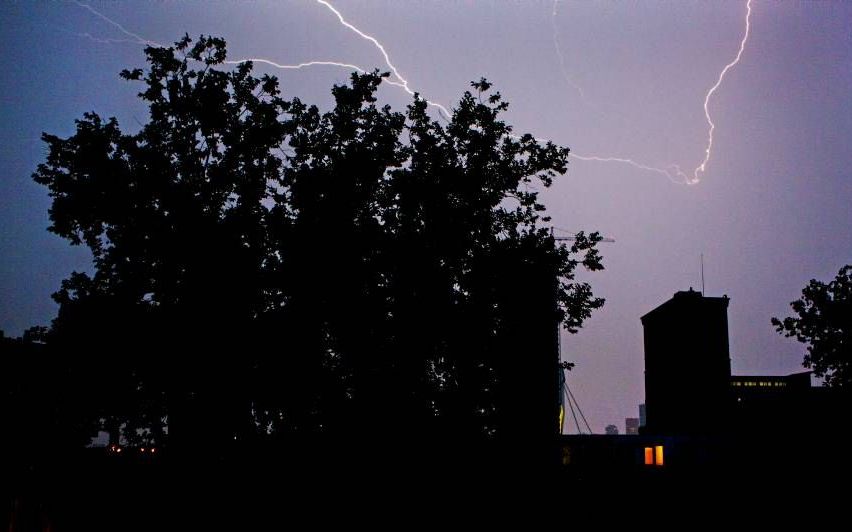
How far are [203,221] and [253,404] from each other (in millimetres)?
4859

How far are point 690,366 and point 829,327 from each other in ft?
76.6

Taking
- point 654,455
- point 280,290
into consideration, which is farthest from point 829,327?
point 280,290

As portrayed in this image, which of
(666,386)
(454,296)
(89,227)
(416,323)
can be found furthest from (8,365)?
(666,386)

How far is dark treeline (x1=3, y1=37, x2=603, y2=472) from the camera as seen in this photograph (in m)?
16.0

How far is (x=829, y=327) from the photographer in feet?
122

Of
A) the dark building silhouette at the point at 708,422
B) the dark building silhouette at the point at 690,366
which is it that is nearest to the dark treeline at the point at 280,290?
the dark building silhouette at the point at 708,422

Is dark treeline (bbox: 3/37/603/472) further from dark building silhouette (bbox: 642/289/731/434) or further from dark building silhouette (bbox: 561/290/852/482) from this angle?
dark building silhouette (bbox: 642/289/731/434)

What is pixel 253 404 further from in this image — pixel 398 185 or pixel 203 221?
pixel 398 185

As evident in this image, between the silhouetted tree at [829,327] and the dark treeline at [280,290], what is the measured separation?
26558 mm

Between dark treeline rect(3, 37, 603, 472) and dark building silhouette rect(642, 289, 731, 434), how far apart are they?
46.2m

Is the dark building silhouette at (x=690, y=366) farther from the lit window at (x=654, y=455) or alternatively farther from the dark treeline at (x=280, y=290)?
the dark treeline at (x=280, y=290)

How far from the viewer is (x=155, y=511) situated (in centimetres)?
1308

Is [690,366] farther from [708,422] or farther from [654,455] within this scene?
[654,455]

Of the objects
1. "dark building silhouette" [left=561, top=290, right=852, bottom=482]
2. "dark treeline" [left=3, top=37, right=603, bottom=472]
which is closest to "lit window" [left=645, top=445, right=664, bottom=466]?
"dark building silhouette" [left=561, top=290, right=852, bottom=482]
